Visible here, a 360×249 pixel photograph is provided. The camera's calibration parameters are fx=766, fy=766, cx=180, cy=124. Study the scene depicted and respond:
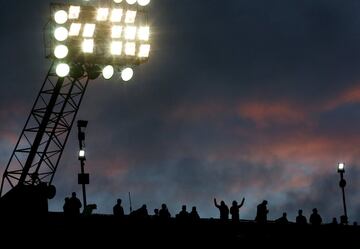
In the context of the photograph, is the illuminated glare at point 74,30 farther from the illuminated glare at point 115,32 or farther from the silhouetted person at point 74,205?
the silhouetted person at point 74,205

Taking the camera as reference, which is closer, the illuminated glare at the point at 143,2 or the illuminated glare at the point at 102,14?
the illuminated glare at the point at 143,2

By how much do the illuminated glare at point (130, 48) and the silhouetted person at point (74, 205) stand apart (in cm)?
563

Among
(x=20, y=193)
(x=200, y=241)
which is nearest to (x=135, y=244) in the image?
(x=200, y=241)

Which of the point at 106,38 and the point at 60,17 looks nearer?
the point at 60,17

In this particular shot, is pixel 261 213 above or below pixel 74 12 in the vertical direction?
below

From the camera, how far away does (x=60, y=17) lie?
25.8 metres

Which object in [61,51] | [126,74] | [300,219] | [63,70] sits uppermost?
[61,51]

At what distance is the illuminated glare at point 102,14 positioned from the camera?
28312 mm

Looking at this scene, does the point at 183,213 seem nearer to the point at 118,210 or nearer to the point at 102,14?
the point at 118,210

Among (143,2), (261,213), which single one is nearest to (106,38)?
(143,2)

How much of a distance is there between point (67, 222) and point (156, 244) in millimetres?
4093

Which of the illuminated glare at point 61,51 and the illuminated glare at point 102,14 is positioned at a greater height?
the illuminated glare at point 102,14

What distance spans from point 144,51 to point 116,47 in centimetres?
106

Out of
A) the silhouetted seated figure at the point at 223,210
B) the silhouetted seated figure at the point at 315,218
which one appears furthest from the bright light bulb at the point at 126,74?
the silhouetted seated figure at the point at 315,218
